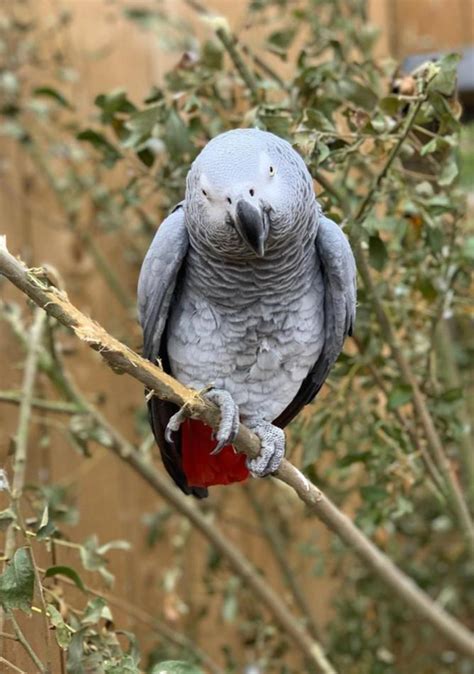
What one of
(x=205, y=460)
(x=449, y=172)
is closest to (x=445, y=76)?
(x=449, y=172)

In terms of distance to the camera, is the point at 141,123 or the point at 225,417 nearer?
the point at 225,417

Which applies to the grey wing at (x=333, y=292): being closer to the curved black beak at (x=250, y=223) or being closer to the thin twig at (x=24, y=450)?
the curved black beak at (x=250, y=223)

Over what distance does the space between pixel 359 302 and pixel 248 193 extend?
34cm

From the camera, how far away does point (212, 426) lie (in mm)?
698

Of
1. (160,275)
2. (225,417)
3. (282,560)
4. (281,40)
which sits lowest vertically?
(282,560)

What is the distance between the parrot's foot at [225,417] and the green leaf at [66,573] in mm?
169

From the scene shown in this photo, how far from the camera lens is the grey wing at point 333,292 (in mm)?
724

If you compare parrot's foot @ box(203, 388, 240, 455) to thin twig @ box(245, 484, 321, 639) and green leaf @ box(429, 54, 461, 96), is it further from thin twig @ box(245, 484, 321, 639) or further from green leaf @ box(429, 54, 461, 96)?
thin twig @ box(245, 484, 321, 639)

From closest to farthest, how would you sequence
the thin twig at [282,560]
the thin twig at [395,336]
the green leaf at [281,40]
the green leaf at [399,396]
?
the thin twig at [395,336]
the green leaf at [399,396]
the green leaf at [281,40]
the thin twig at [282,560]

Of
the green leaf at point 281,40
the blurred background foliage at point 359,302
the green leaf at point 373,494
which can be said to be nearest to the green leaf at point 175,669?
the blurred background foliage at point 359,302

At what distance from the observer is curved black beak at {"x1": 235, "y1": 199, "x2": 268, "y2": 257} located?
1.93ft

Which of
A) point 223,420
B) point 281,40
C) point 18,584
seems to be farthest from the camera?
point 281,40

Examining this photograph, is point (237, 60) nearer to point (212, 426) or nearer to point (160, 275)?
point (160, 275)

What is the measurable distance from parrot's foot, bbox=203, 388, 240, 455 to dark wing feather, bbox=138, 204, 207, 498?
0.07 meters
